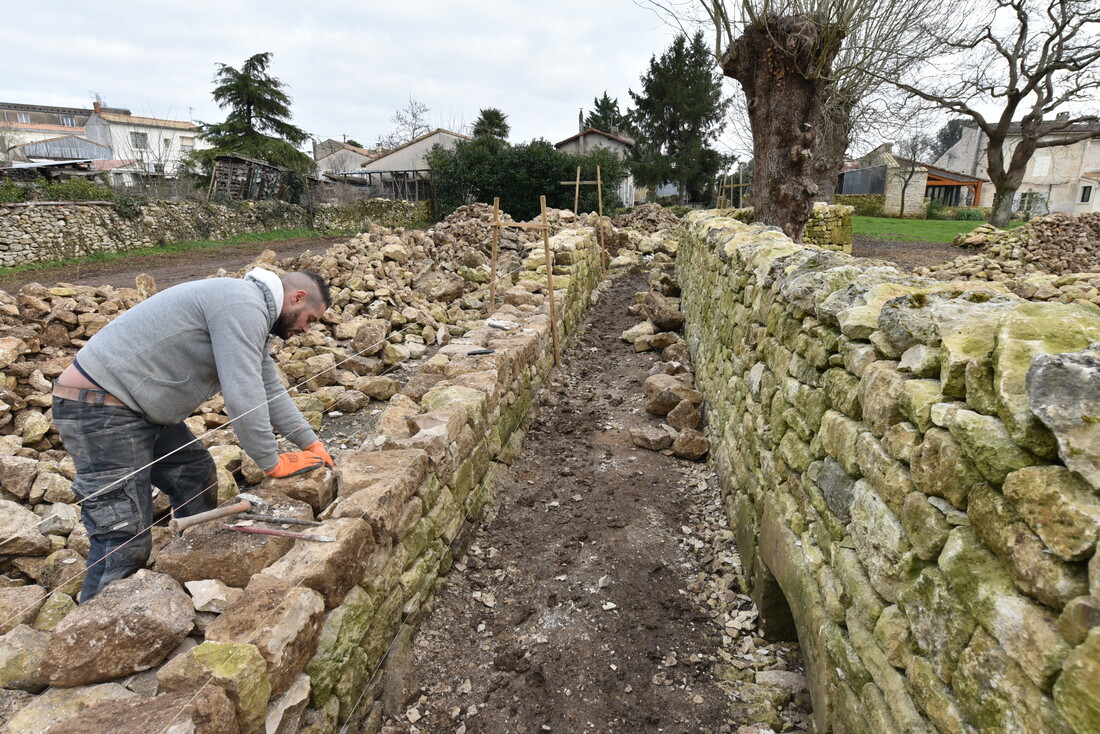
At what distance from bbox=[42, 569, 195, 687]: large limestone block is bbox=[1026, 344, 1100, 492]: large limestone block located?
2558mm

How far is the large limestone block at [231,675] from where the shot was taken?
1725mm

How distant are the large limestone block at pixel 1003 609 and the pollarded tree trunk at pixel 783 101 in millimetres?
7168

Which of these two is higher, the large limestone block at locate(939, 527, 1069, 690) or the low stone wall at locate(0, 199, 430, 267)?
the low stone wall at locate(0, 199, 430, 267)

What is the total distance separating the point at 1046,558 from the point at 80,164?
2808 cm

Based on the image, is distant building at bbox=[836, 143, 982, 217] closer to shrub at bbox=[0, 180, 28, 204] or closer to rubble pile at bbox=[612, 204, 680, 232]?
rubble pile at bbox=[612, 204, 680, 232]

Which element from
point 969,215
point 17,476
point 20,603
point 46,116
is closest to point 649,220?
point 17,476

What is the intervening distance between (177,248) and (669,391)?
1681 cm

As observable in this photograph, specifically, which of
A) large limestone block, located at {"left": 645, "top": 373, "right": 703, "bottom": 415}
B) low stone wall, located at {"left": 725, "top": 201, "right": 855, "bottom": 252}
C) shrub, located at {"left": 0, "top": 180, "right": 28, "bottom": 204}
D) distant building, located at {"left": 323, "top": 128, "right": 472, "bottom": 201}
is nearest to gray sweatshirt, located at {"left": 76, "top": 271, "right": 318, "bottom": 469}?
large limestone block, located at {"left": 645, "top": 373, "right": 703, "bottom": 415}

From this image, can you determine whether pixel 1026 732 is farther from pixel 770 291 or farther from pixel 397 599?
pixel 770 291

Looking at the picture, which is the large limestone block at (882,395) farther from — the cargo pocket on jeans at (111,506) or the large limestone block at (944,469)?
the cargo pocket on jeans at (111,506)

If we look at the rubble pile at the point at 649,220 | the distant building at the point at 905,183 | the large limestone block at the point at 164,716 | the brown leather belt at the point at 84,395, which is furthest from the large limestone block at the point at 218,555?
the distant building at the point at 905,183

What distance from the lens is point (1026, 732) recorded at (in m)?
1.13

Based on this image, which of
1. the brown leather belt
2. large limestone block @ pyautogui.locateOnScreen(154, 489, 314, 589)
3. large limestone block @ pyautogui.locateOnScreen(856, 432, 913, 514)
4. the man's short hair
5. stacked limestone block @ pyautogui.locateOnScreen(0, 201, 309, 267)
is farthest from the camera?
stacked limestone block @ pyautogui.locateOnScreen(0, 201, 309, 267)

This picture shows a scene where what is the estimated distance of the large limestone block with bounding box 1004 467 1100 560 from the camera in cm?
101
